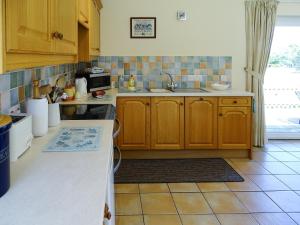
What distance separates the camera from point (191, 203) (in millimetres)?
3031

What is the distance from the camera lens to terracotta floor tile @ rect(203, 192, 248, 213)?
2893 mm

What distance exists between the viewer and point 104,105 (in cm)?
301

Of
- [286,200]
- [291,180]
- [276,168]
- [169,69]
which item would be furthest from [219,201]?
[169,69]

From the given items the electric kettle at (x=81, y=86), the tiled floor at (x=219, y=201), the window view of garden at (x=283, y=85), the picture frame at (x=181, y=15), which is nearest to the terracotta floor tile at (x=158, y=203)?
the tiled floor at (x=219, y=201)

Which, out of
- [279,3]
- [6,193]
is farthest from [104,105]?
[279,3]

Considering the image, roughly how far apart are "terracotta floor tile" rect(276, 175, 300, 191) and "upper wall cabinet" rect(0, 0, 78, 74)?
8.39 ft

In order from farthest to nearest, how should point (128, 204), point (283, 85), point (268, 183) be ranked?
point (283, 85) < point (268, 183) < point (128, 204)

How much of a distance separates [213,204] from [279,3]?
3199mm

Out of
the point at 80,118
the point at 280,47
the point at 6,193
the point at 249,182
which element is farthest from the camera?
the point at 280,47

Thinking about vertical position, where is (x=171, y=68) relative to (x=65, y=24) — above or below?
below

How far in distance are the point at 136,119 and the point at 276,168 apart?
1713 mm

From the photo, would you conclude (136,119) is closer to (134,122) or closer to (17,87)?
(134,122)

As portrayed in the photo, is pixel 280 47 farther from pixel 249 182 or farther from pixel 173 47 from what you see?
pixel 249 182

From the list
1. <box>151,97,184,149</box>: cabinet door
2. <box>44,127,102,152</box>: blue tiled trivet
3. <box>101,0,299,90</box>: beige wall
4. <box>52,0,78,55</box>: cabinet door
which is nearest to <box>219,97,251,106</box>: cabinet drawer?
<box>151,97,184,149</box>: cabinet door
